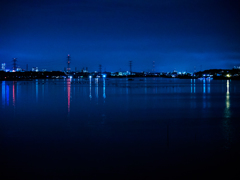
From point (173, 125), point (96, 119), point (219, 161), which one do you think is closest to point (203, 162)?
point (219, 161)

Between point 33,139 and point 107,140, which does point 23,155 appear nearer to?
point 33,139

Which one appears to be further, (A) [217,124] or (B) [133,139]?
(A) [217,124]

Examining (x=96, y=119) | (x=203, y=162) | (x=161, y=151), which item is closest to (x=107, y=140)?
(x=161, y=151)

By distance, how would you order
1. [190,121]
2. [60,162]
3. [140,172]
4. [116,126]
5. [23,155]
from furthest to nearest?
[190,121], [116,126], [23,155], [60,162], [140,172]

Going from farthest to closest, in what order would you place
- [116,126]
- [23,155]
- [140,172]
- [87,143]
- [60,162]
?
[116,126], [87,143], [23,155], [60,162], [140,172]

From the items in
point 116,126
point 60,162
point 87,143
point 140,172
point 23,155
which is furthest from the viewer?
point 116,126

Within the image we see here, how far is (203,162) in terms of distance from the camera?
8570mm

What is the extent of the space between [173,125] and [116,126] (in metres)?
3.07

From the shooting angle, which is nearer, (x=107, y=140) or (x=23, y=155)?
(x=23, y=155)

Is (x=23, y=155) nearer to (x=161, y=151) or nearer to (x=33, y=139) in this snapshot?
(x=33, y=139)

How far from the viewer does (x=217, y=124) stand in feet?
47.6

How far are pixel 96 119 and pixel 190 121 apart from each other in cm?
564

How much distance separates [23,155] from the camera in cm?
920

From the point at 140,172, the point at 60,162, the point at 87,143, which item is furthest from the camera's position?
the point at 87,143
